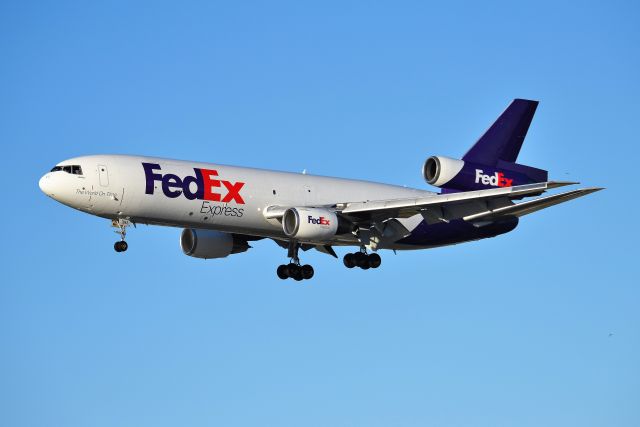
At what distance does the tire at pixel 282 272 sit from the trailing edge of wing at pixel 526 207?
29.8 feet

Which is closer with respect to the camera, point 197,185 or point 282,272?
point 197,185

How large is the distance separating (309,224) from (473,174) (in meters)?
9.43

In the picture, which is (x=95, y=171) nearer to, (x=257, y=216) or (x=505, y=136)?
(x=257, y=216)

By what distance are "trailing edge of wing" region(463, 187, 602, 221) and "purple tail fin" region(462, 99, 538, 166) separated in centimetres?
346

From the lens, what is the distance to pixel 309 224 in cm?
6088

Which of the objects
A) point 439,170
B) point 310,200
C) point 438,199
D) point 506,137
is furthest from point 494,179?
point 310,200

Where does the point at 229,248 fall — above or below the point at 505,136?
below

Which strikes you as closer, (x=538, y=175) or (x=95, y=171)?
(x=95, y=171)

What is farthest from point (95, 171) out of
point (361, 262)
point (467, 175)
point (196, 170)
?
point (467, 175)

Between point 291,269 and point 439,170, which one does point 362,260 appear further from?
point 439,170

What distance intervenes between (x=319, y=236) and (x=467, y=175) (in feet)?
28.5

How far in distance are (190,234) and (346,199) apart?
7.97 meters

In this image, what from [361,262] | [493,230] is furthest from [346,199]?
[493,230]

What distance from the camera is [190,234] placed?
6731cm
